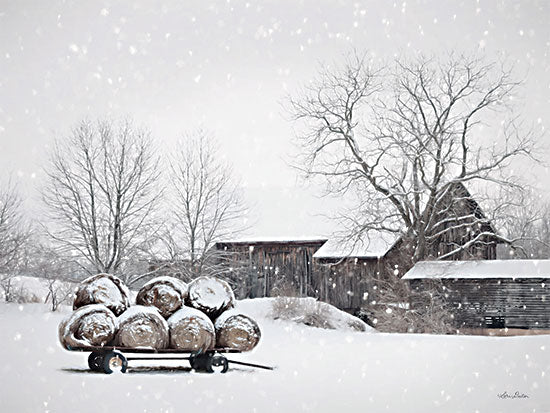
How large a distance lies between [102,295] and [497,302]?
20.3 meters

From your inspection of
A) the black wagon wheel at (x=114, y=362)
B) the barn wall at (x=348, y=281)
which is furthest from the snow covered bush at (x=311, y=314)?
the black wagon wheel at (x=114, y=362)

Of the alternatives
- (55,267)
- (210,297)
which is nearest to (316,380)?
(210,297)

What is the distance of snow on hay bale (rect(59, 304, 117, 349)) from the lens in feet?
34.7

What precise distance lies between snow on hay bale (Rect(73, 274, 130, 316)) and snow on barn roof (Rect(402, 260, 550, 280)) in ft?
60.2

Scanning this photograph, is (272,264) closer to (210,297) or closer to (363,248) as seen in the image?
(363,248)

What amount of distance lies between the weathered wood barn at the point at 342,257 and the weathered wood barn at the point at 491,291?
260 cm

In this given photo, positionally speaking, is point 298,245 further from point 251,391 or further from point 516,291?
point 251,391

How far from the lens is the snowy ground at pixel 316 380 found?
8961 mm

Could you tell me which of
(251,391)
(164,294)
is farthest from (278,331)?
(251,391)

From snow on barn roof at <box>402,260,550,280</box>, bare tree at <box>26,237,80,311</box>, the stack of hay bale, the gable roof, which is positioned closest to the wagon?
the stack of hay bale

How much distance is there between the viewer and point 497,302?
27422 millimetres

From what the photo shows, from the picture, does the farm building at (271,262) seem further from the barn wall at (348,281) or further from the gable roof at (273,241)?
the barn wall at (348,281)

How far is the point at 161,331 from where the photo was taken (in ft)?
36.0

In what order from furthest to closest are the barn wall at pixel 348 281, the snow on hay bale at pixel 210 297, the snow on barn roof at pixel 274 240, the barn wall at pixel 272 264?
1. the snow on barn roof at pixel 274 240
2. the barn wall at pixel 272 264
3. the barn wall at pixel 348 281
4. the snow on hay bale at pixel 210 297
